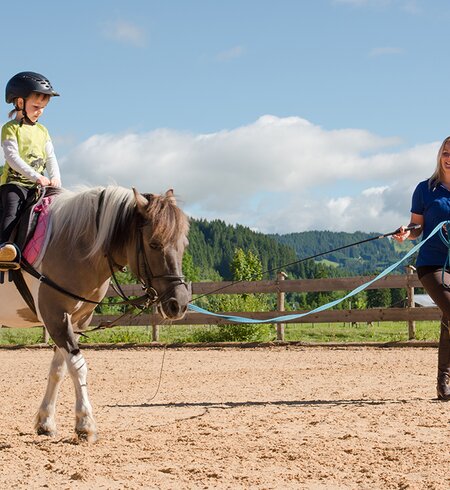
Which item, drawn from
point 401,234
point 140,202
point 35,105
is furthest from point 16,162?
point 401,234

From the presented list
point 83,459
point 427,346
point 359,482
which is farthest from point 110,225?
point 427,346

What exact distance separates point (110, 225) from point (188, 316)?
37.6 ft

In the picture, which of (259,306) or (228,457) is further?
(259,306)

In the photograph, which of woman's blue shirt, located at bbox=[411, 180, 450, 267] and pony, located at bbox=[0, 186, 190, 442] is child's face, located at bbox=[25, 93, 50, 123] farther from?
woman's blue shirt, located at bbox=[411, 180, 450, 267]

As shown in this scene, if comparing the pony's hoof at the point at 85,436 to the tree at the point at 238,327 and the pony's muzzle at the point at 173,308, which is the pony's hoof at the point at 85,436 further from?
the tree at the point at 238,327

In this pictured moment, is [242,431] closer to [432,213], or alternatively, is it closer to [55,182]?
[55,182]

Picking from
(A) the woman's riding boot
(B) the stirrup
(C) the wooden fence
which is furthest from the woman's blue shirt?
(C) the wooden fence

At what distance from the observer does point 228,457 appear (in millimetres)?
5277

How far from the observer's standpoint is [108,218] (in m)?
6.02

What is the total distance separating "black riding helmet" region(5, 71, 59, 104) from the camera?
6312 mm

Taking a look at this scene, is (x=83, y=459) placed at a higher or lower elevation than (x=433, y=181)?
lower

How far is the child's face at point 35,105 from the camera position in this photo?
6.33 m

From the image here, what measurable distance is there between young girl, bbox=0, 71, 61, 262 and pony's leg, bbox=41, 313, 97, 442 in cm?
82

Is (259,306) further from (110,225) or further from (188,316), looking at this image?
(110,225)
